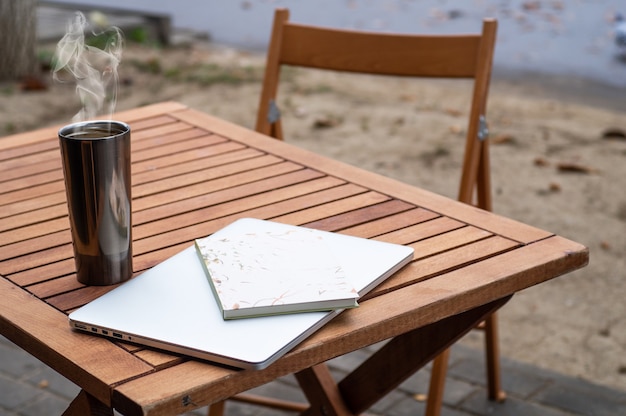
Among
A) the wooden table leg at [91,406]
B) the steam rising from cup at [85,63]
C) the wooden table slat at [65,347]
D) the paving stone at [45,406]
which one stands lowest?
the paving stone at [45,406]

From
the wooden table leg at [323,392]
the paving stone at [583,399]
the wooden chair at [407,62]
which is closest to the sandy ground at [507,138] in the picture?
the paving stone at [583,399]

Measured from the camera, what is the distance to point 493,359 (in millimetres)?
2621

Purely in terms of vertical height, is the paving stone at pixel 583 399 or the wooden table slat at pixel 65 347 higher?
the wooden table slat at pixel 65 347

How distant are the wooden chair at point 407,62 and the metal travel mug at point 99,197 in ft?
3.47

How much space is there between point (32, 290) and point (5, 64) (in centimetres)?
531

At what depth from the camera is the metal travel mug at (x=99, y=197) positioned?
1334 mm

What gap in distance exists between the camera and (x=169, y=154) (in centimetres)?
210

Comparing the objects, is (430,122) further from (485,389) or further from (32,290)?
(32,290)

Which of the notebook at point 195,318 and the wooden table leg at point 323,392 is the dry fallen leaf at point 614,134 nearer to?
the wooden table leg at point 323,392

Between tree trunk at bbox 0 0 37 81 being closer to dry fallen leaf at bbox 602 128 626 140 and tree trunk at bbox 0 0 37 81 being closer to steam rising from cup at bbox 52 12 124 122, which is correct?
dry fallen leaf at bbox 602 128 626 140

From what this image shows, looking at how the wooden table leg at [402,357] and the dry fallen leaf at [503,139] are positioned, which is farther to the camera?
the dry fallen leaf at [503,139]

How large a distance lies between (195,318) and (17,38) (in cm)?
542

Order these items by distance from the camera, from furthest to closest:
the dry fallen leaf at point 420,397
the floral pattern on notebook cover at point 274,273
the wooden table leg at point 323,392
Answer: the dry fallen leaf at point 420,397 < the wooden table leg at point 323,392 < the floral pattern on notebook cover at point 274,273

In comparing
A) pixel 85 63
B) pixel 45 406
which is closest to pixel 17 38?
pixel 45 406
